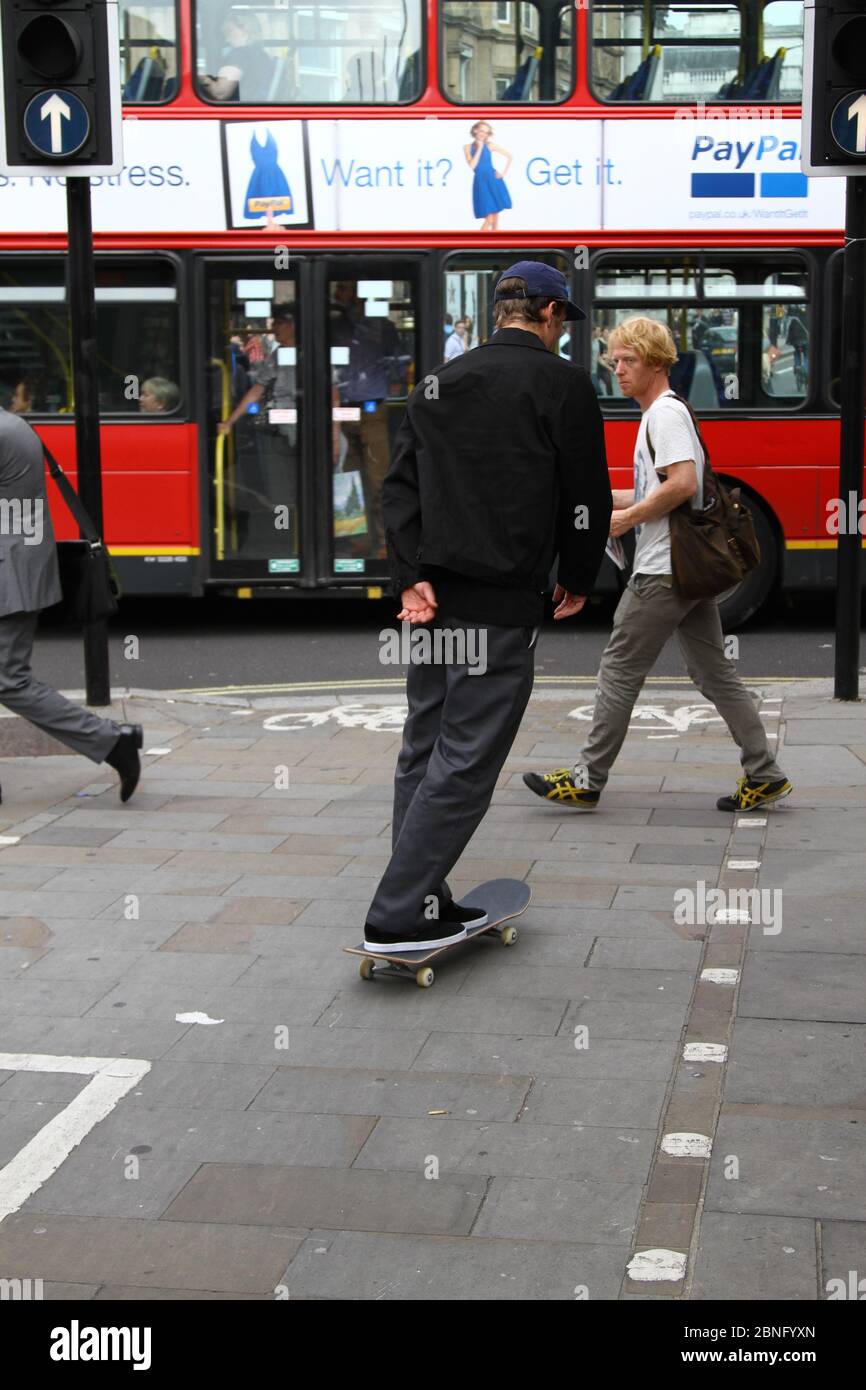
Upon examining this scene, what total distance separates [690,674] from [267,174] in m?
6.02

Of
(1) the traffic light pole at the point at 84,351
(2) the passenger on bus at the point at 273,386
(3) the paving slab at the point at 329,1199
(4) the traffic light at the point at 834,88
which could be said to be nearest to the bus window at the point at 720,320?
(2) the passenger on bus at the point at 273,386

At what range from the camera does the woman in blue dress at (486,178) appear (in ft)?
37.0

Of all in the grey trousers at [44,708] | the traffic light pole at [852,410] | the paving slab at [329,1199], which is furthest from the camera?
the traffic light pole at [852,410]

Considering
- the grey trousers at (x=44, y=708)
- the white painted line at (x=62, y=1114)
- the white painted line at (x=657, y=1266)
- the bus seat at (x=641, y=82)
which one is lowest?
the white painted line at (x=62, y=1114)

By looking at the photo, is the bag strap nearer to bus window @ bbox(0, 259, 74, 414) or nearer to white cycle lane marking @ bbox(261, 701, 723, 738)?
white cycle lane marking @ bbox(261, 701, 723, 738)

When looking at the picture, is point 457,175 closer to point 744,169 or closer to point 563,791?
point 744,169

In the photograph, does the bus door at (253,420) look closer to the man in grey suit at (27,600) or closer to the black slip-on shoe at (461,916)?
the man in grey suit at (27,600)

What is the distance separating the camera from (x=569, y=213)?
11.4 m

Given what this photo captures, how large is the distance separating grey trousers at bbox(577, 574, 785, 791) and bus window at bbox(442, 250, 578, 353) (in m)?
5.21

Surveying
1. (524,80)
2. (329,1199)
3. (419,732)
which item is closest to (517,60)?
(524,80)

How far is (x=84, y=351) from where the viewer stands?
8219 mm

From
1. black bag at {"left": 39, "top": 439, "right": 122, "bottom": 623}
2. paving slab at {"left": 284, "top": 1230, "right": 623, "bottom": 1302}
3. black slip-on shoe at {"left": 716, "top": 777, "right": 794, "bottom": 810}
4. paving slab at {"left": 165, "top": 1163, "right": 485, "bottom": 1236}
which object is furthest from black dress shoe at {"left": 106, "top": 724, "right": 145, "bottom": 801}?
paving slab at {"left": 284, "top": 1230, "right": 623, "bottom": 1302}

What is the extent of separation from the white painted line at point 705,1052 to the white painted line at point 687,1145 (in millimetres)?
447

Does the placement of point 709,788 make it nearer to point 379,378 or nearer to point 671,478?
point 671,478
